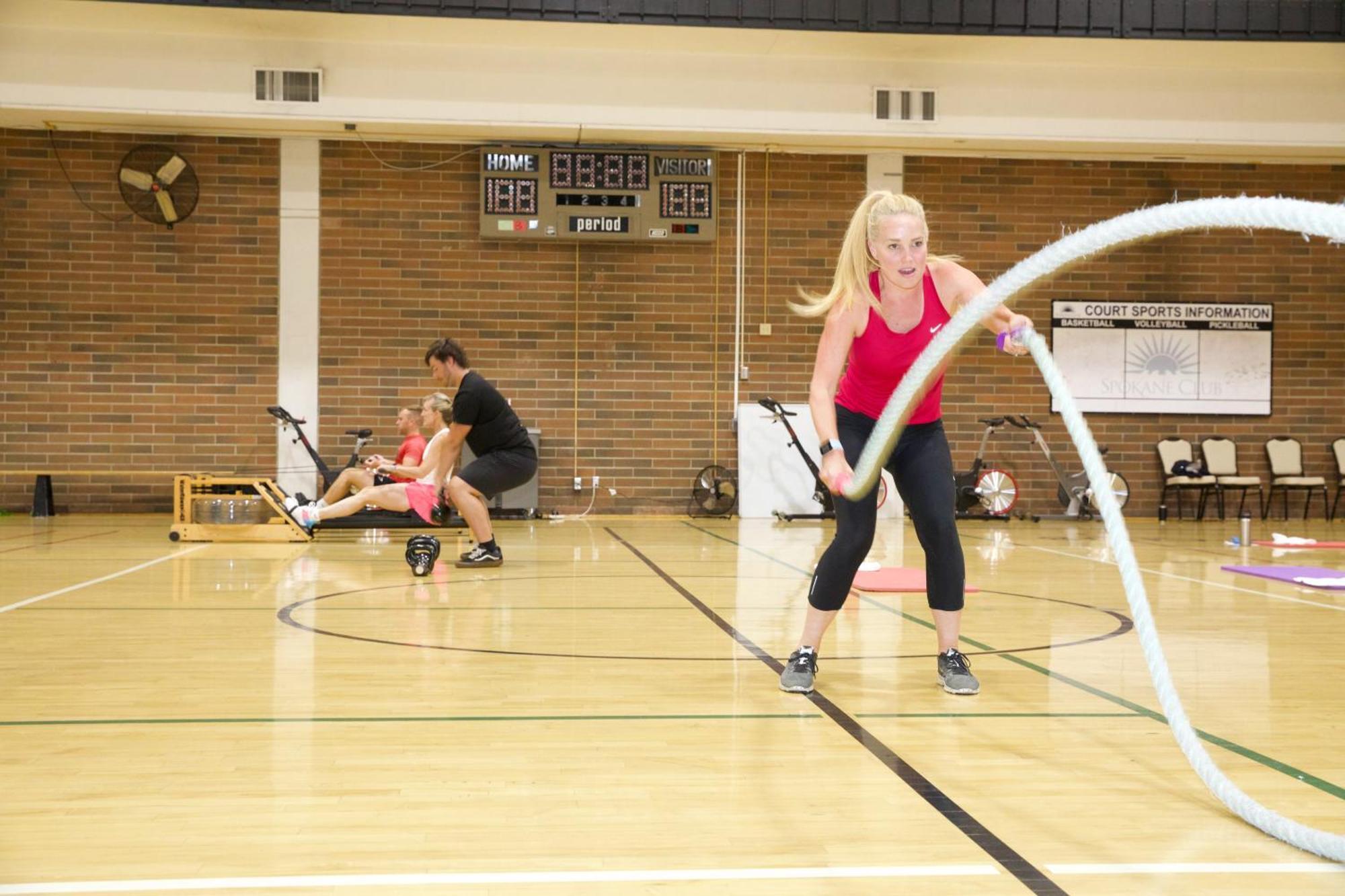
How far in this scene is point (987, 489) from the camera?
12883 millimetres

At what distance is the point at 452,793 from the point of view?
2570mm

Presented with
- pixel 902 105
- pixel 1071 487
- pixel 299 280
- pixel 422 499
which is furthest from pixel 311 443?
pixel 1071 487

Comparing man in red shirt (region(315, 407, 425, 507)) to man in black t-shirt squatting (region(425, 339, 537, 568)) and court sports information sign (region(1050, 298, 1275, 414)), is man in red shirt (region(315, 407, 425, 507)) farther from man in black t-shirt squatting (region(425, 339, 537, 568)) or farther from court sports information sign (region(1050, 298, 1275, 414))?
court sports information sign (region(1050, 298, 1275, 414))

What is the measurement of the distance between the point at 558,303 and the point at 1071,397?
10915 millimetres

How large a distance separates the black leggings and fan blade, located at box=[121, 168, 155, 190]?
413 inches

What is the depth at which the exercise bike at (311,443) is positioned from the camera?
36.9 feet

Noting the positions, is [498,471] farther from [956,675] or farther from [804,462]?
[804,462]

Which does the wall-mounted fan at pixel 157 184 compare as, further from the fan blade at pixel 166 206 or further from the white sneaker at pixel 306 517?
the white sneaker at pixel 306 517

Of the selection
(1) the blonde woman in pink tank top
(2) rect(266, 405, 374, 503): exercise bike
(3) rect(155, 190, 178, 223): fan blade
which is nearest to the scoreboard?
(2) rect(266, 405, 374, 503): exercise bike

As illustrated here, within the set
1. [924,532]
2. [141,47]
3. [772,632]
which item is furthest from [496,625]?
[141,47]

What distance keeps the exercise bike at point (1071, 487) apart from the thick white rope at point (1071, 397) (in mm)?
10392

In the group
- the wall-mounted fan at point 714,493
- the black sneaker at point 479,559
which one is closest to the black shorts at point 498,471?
the black sneaker at point 479,559

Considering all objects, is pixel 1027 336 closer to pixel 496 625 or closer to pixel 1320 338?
pixel 496 625

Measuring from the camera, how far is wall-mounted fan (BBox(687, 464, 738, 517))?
42.3 feet
